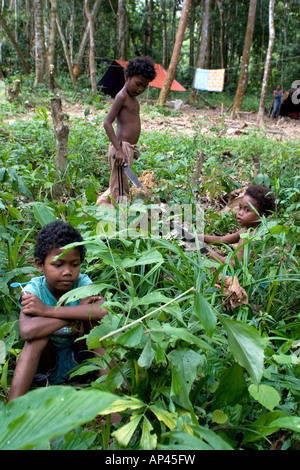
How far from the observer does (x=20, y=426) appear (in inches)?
30.0

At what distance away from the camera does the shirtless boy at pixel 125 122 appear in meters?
3.57

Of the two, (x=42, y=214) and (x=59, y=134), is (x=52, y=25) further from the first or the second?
(x=42, y=214)

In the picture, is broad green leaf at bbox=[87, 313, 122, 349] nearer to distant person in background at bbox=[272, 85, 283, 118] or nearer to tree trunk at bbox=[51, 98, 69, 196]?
tree trunk at bbox=[51, 98, 69, 196]

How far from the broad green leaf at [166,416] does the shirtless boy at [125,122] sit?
7.89 feet

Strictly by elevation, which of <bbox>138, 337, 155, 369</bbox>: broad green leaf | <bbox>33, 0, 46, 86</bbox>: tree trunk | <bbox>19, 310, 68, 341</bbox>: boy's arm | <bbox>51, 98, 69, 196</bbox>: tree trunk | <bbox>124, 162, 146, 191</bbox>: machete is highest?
<bbox>33, 0, 46, 86</bbox>: tree trunk

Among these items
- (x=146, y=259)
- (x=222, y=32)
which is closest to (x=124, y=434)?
(x=146, y=259)

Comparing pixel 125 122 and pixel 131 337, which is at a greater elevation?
pixel 125 122

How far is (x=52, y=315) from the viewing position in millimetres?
1771

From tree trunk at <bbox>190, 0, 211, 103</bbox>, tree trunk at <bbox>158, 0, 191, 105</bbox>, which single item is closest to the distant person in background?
tree trunk at <bbox>190, 0, 211, 103</bbox>

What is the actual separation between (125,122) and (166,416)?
2992mm

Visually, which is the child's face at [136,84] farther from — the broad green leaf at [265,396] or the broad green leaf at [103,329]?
the broad green leaf at [265,396]

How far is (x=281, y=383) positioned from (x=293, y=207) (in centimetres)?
178

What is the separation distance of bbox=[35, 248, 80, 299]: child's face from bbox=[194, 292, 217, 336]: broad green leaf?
82 centimetres

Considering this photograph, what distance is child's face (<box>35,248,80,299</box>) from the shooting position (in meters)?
1.87
